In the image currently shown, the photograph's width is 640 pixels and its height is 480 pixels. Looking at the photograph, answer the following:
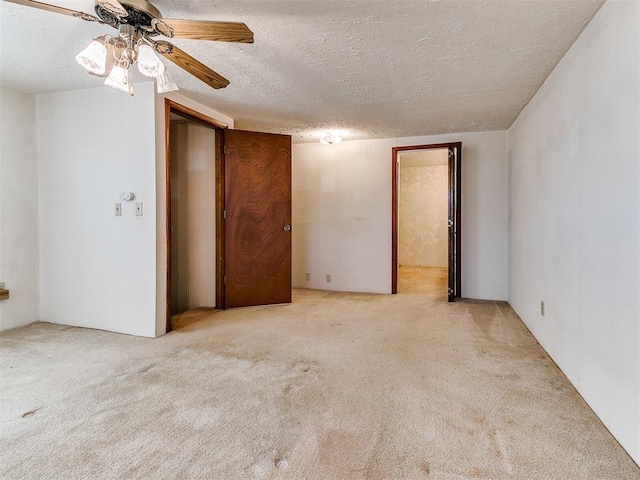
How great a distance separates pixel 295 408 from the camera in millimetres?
1817

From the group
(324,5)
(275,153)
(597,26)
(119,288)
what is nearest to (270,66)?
(324,5)

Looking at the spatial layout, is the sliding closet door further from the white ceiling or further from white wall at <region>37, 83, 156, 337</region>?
white wall at <region>37, 83, 156, 337</region>

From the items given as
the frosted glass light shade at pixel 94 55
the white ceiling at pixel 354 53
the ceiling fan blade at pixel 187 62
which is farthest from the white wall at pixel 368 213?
the frosted glass light shade at pixel 94 55

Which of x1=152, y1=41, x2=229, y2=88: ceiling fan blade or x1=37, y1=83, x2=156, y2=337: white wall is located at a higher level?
x1=152, y1=41, x2=229, y2=88: ceiling fan blade

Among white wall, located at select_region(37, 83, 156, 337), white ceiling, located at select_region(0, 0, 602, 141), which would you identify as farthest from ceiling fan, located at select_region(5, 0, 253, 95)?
white wall, located at select_region(37, 83, 156, 337)

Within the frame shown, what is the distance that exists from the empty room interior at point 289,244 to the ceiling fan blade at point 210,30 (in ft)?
0.05

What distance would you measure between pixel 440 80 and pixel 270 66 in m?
1.33

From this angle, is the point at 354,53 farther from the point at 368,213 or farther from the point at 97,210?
the point at 368,213

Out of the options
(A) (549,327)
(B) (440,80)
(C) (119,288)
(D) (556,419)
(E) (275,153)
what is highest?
Answer: (B) (440,80)

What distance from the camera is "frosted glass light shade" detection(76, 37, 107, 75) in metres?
1.62

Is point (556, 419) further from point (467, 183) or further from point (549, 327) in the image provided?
point (467, 183)

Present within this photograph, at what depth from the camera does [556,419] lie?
1709mm

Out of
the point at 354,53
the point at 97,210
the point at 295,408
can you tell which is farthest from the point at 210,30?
the point at 97,210

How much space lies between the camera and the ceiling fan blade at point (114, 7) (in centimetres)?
138
